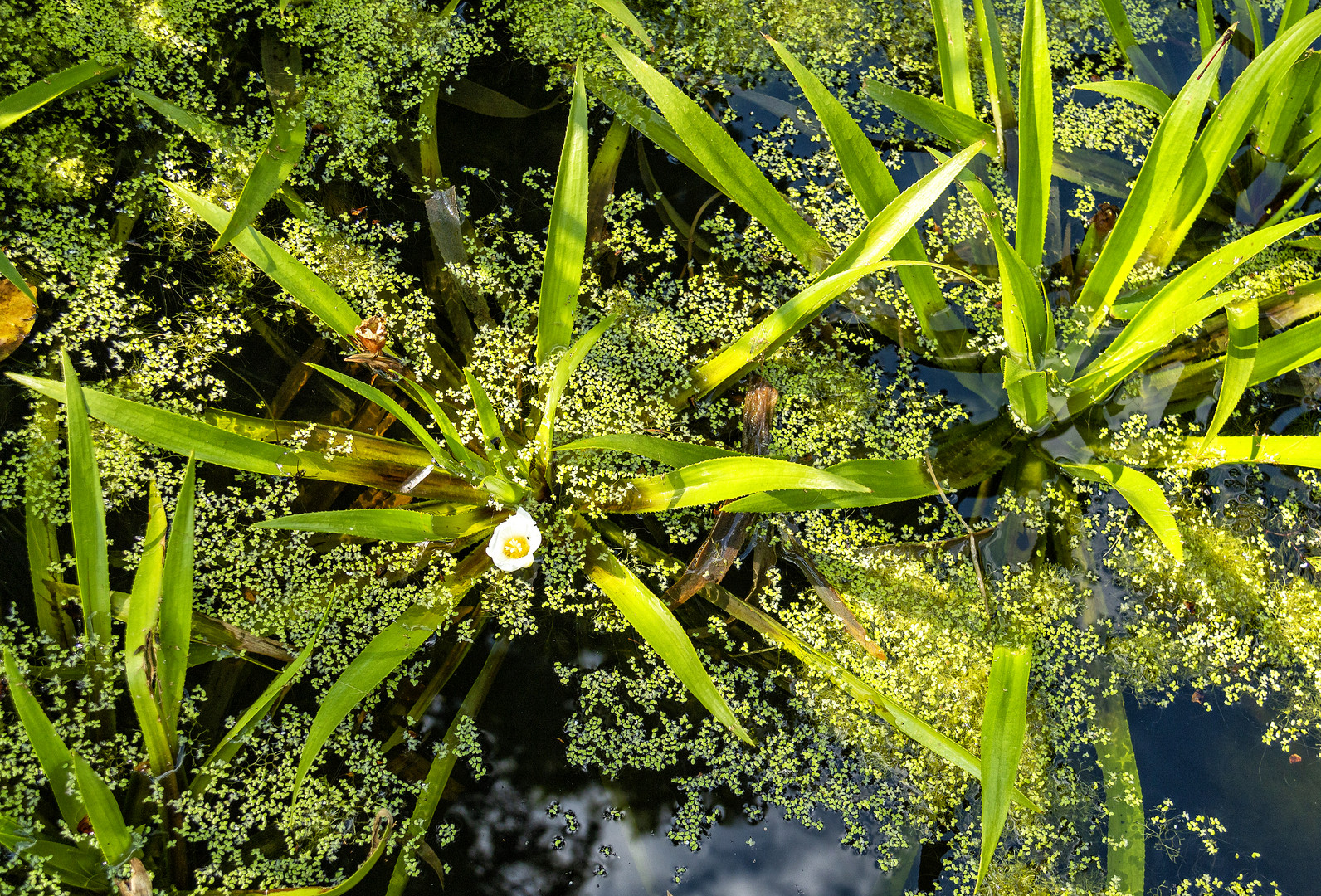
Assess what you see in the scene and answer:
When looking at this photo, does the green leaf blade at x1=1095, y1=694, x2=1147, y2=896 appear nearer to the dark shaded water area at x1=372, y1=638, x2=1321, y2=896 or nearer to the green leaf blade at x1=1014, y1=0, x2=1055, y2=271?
the dark shaded water area at x1=372, y1=638, x2=1321, y2=896

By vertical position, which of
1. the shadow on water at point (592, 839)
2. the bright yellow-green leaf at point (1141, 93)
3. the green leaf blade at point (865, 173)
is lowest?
the shadow on water at point (592, 839)

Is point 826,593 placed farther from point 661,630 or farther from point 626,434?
point 626,434

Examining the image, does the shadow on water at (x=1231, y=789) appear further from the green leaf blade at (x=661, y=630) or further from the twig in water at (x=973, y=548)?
the green leaf blade at (x=661, y=630)

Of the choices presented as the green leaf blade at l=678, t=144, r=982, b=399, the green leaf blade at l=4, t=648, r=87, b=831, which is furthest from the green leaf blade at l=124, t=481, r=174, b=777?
the green leaf blade at l=678, t=144, r=982, b=399

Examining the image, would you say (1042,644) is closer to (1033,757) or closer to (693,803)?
(1033,757)

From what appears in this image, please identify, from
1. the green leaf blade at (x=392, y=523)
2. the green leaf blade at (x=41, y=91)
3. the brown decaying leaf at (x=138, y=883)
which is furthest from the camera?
the green leaf blade at (x=41, y=91)

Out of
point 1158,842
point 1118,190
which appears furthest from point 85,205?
point 1158,842

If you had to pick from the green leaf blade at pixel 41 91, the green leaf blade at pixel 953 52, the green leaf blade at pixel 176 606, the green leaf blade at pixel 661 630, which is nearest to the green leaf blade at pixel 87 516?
the green leaf blade at pixel 176 606
